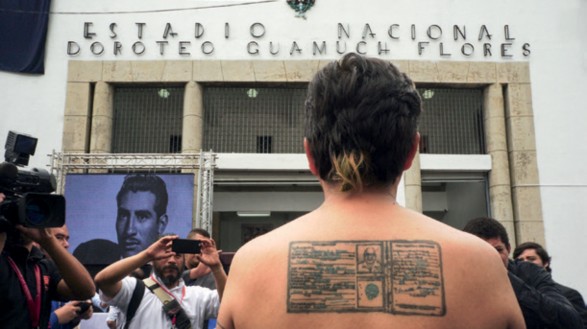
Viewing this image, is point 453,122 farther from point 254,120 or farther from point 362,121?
Result: point 362,121

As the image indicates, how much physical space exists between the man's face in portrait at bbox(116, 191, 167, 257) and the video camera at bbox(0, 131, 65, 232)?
6690 mm

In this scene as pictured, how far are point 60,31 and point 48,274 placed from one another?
952 cm

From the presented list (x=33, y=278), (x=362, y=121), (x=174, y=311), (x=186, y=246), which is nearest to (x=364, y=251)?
(x=362, y=121)

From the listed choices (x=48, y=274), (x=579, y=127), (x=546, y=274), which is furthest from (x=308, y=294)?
(x=579, y=127)

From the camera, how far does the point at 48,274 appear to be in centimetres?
317

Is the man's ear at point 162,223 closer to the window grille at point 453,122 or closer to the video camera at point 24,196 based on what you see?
the window grille at point 453,122

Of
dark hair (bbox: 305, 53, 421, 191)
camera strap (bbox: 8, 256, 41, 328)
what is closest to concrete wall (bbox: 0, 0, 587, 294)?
camera strap (bbox: 8, 256, 41, 328)

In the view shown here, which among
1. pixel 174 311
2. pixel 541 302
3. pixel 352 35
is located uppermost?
pixel 352 35

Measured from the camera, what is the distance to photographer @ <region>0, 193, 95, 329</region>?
9.07 feet

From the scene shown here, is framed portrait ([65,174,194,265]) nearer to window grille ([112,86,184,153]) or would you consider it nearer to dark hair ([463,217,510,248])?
window grille ([112,86,184,153])

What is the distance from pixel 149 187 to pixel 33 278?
22.0 ft

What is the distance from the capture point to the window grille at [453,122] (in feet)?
38.9

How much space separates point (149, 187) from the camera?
9617mm

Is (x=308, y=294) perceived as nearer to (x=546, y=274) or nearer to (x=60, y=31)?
(x=546, y=274)
